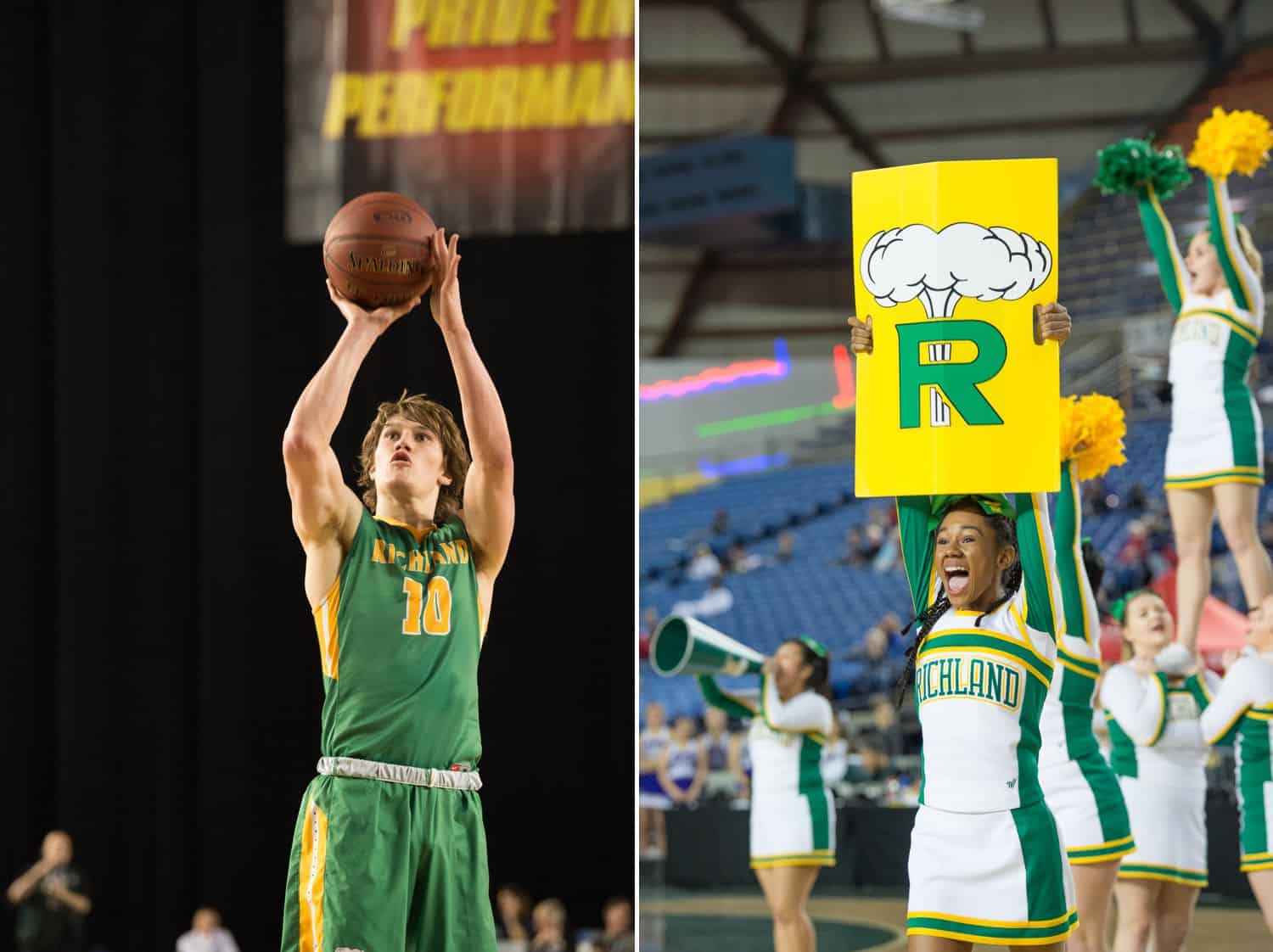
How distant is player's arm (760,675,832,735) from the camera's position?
5.95 metres

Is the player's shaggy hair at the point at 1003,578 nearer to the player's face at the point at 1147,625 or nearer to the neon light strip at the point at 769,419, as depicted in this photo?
the player's face at the point at 1147,625

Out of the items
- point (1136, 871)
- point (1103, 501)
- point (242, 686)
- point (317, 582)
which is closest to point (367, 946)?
point (317, 582)

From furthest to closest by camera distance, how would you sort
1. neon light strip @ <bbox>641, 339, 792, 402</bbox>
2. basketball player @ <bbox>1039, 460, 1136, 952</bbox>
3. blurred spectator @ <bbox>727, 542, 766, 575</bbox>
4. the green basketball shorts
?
blurred spectator @ <bbox>727, 542, 766, 575</bbox>, neon light strip @ <bbox>641, 339, 792, 402</bbox>, basketball player @ <bbox>1039, 460, 1136, 952</bbox>, the green basketball shorts

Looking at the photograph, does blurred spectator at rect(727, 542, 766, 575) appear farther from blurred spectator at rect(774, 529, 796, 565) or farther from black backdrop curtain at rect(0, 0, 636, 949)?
black backdrop curtain at rect(0, 0, 636, 949)

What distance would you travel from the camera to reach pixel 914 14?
971 cm

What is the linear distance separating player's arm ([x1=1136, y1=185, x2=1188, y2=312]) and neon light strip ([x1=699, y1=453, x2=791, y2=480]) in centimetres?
392

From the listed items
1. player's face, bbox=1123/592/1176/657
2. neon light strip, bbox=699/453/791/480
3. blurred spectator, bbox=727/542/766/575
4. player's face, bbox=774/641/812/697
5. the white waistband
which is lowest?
the white waistband

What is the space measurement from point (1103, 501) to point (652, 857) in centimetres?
323

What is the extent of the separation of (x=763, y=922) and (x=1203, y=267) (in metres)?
3.83

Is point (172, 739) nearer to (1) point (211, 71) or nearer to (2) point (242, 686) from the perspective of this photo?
(2) point (242, 686)

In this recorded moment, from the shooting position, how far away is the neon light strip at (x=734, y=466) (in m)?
9.84

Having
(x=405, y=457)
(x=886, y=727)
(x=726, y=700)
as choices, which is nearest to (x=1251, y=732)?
(x=726, y=700)

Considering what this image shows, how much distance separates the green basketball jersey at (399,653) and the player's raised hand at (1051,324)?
1.33 m

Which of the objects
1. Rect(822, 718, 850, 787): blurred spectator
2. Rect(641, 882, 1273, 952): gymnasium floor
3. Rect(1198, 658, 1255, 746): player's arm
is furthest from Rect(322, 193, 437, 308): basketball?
Rect(822, 718, 850, 787): blurred spectator
